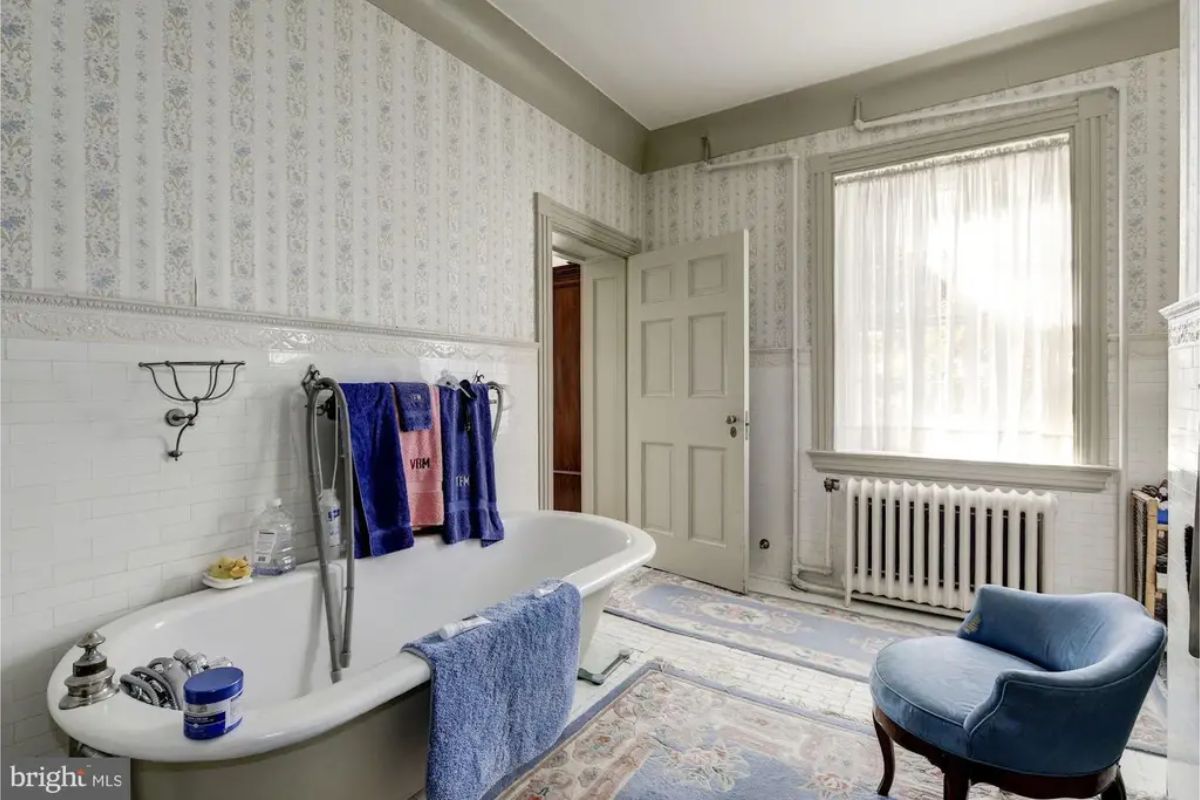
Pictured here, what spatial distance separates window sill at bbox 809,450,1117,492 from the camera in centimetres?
257

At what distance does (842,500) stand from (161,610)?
2989 mm

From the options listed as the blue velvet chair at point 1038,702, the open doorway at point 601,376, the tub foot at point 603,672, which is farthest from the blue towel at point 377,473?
the open doorway at point 601,376

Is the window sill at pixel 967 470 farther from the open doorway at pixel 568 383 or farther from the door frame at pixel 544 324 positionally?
the open doorway at pixel 568 383

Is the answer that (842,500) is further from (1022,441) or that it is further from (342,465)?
(342,465)

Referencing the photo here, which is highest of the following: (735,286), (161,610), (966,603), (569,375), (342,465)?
(735,286)

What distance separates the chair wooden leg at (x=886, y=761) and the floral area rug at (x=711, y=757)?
0.11 ft

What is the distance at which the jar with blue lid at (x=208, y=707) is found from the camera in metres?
0.91

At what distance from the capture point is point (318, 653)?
1756 millimetres

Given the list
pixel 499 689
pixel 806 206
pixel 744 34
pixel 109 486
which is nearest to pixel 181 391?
pixel 109 486

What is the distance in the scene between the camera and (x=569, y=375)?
4.34 meters

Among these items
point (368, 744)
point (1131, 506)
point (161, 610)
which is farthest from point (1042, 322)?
point (161, 610)

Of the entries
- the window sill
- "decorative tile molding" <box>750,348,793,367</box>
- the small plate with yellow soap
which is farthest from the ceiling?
the small plate with yellow soap

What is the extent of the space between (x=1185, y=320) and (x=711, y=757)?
1.72 meters

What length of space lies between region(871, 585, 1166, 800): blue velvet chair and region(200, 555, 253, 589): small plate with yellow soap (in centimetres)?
178
